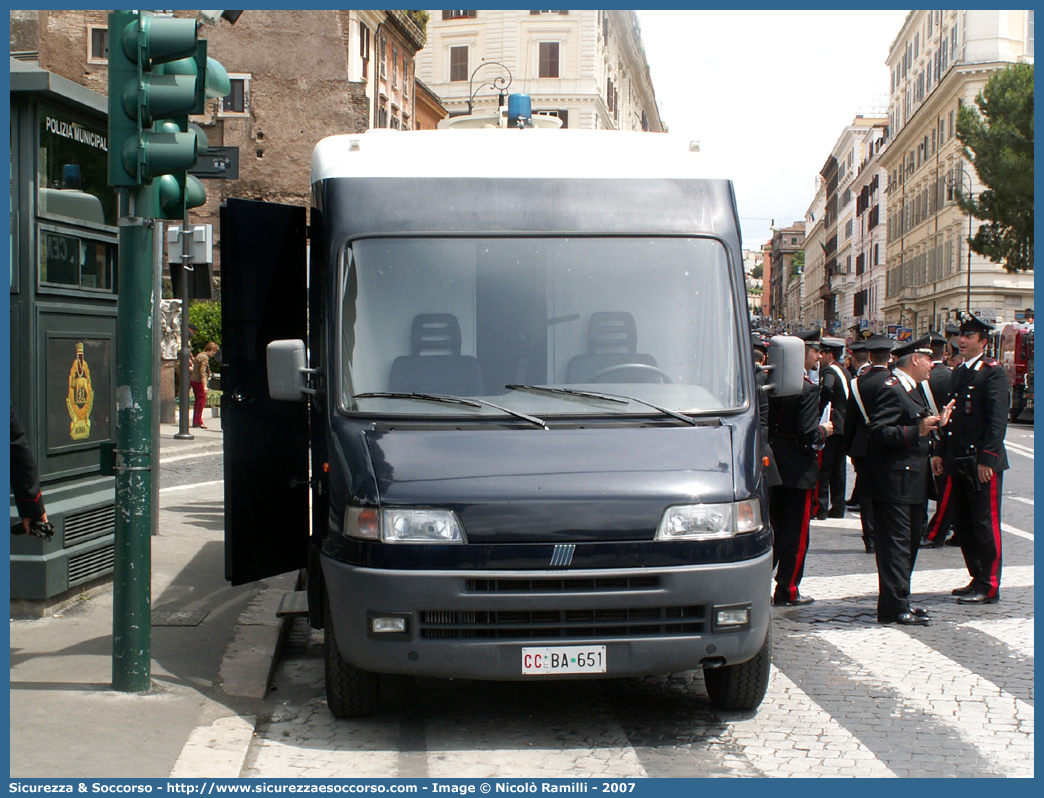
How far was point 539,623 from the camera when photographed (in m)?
5.14

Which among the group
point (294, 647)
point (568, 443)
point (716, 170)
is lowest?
point (294, 647)

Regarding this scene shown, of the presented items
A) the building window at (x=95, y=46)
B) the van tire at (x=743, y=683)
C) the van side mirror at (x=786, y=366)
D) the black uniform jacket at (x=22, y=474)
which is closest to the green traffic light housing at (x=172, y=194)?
the black uniform jacket at (x=22, y=474)

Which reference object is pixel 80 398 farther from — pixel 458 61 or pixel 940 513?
pixel 458 61

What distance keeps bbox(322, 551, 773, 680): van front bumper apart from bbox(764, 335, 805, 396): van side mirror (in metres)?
1.26

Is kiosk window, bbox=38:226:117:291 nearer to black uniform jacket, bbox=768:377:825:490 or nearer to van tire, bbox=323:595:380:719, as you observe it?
van tire, bbox=323:595:380:719

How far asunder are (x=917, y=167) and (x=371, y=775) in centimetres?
7688

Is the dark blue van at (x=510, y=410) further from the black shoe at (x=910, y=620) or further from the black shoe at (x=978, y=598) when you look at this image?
the black shoe at (x=978, y=598)

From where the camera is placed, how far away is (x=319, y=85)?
148ft

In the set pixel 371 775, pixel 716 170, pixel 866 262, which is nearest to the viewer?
pixel 371 775

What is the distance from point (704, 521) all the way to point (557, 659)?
814 millimetres

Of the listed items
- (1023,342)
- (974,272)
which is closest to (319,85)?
(1023,342)

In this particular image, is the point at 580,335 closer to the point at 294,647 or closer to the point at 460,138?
the point at 460,138

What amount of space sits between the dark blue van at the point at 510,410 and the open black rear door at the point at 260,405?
0.02 m

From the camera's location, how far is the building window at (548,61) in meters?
69.6
